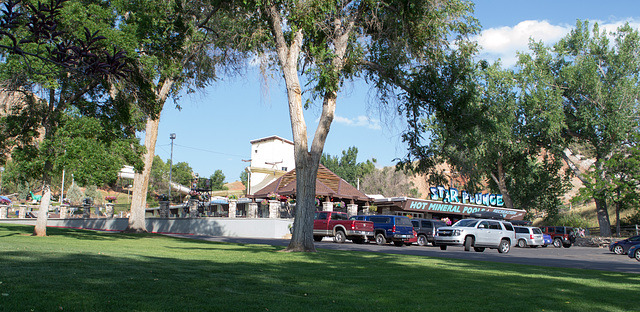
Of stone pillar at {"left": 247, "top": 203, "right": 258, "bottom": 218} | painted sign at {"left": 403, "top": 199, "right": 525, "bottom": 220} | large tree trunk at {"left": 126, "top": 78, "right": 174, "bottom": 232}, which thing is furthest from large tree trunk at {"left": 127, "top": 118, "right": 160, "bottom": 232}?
painted sign at {"left": 403, "top": 199, "right": 525, "bottom": 220}

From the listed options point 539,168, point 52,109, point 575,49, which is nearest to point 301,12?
point 52,109

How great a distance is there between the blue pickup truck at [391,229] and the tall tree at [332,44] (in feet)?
41.7

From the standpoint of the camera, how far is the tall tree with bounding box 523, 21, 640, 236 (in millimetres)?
47781

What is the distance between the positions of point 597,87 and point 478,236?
102ft

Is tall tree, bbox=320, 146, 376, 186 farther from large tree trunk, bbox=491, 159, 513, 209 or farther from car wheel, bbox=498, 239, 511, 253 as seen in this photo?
Result: car wheel, bbox=498, 239, 511, 253

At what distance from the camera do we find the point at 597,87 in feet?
157

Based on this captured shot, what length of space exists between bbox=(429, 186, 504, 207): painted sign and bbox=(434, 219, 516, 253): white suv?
2562 cm

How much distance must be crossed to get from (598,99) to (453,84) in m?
38.3

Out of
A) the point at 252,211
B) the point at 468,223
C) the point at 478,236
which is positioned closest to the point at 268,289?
the point at 478,236

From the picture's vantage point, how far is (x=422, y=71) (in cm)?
1833

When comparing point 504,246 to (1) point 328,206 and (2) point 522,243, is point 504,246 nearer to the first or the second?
(2) point 522,243

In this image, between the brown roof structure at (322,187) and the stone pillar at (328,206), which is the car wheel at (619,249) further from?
the brown roof structure at (322,187)

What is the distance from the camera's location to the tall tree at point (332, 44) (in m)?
16.6

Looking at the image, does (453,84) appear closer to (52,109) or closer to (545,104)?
(52,109)
